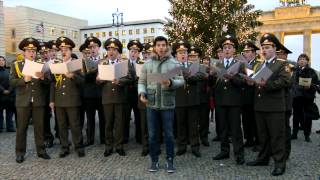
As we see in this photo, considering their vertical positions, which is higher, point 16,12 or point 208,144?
point 16,12

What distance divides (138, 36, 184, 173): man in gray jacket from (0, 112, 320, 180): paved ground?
454mm

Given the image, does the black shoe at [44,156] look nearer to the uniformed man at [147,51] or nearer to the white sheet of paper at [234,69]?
the uniformed man at [147,51]

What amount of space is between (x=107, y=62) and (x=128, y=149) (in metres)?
2.12

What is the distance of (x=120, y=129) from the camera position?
851cm

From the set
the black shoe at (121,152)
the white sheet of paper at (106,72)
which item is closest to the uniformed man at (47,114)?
the white sheet of paper at (106,72)

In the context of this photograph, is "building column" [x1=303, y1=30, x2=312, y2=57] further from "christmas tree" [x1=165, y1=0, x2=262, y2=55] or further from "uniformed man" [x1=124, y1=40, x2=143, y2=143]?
"uniformed man" [x1=124, y1=40, x2=143, y2=143]

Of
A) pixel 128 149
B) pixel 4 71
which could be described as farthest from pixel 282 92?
pixel 4 71

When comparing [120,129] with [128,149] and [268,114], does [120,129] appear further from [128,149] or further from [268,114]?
[268,114]

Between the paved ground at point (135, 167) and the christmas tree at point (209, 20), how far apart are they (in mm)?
9815

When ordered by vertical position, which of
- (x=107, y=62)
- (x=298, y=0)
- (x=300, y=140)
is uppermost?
(x=298, y=0)

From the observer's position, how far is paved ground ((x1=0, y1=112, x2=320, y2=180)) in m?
6.81

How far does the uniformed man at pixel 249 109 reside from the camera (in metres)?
8.69

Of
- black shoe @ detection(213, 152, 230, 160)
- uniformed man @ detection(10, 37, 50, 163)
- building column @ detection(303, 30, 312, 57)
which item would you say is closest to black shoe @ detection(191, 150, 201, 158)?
black shoe @ detection(213, 152, 230, 160)

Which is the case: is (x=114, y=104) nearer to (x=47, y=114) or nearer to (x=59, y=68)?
(x=59, y=68)
